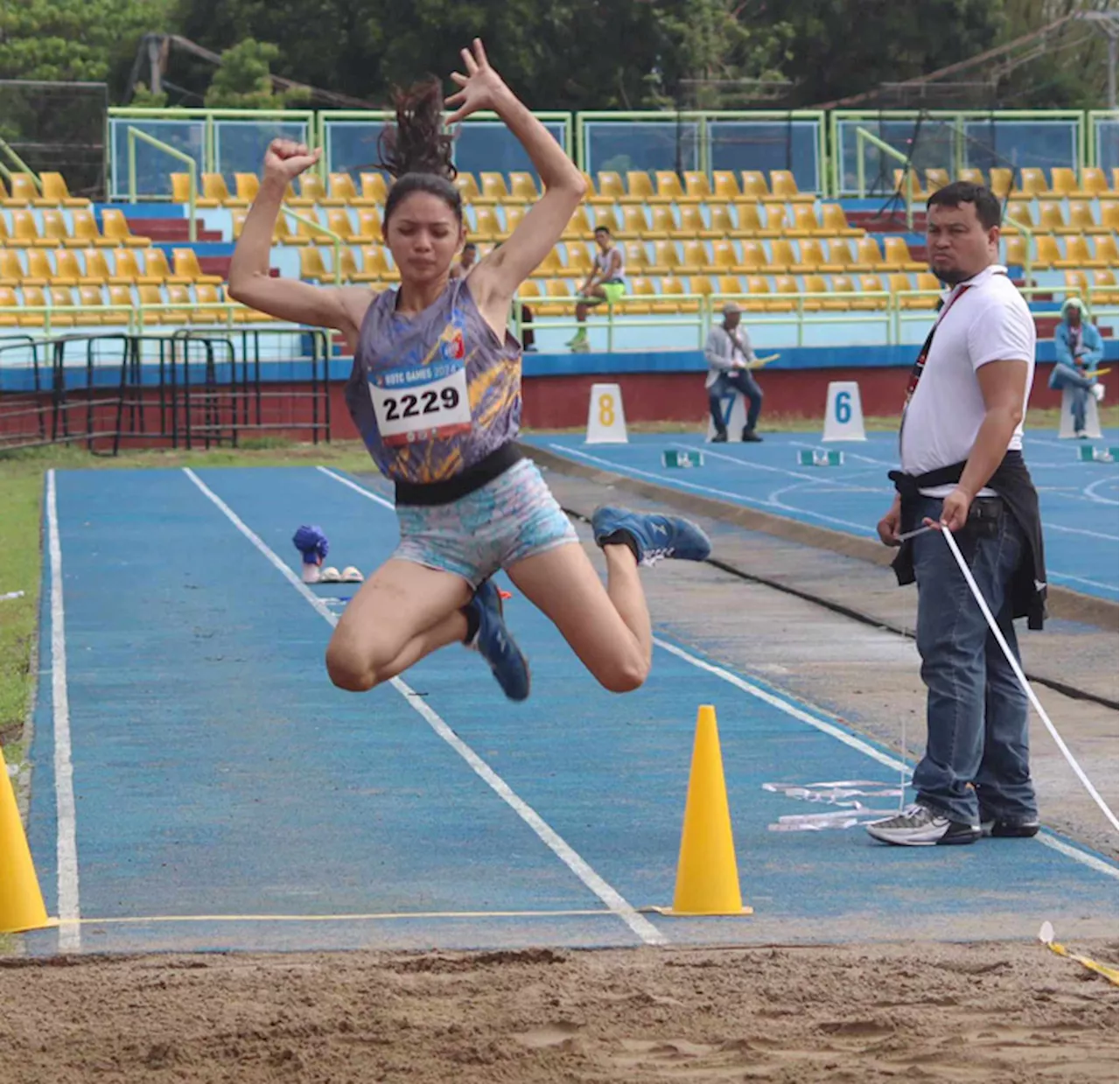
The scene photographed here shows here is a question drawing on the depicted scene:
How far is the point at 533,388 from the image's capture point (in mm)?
34000

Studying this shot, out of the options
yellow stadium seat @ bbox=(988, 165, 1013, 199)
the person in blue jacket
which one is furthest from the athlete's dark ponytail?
yellow stadium seat @ bbox=(988, 165, 1013, 199)

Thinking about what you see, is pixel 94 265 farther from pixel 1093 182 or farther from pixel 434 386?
pixel 434 386

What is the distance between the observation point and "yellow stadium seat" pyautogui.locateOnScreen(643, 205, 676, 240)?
39031 millimetres

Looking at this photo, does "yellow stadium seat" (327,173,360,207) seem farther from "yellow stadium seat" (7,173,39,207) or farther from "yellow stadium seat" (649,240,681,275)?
"yellow stadium seat" (649,240,681,275)

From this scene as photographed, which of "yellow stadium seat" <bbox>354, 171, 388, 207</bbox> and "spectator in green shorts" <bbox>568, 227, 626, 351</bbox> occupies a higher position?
"yellow stadium seat" <bbox>354, 171, 388, 207</bbox>

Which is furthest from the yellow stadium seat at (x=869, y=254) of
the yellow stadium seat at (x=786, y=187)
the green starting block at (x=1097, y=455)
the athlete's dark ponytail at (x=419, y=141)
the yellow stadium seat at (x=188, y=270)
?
the athlete's dark ponytail at (x=419, y=141)

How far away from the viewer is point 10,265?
109 feet

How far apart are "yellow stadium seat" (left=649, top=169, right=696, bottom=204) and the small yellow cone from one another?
32.5 m

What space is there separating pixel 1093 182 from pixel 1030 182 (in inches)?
48.4

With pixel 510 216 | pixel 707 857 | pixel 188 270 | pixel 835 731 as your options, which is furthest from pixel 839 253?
pixel 707 857

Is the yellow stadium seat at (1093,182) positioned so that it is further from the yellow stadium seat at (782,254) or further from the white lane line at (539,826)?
the white lane line at (539,826)

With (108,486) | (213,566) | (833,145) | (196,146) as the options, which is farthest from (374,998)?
(833,145)

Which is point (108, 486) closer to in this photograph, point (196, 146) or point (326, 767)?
point (196, 146)

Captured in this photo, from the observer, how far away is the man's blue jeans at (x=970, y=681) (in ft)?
27.7
